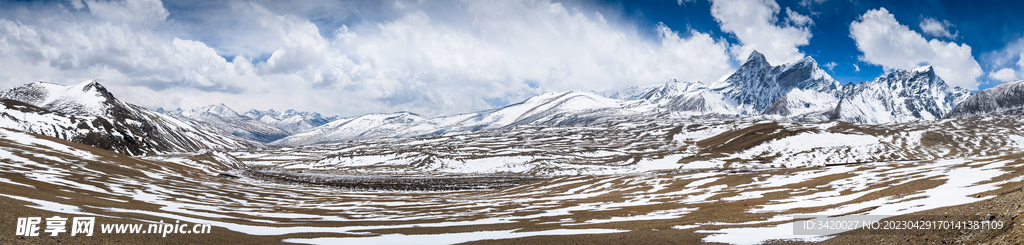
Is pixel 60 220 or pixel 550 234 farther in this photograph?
pixel 550 234

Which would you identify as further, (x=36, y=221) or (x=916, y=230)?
(x=36, y=221)

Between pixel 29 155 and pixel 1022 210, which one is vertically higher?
pixel 29 155

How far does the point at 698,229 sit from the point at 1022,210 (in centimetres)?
1577

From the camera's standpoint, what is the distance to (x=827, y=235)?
24.7m

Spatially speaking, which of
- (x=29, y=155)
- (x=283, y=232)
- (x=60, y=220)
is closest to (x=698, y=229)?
(x=283, y=232)

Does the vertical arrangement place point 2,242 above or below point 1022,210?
above

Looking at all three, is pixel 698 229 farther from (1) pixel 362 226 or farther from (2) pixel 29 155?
(2) pixel 29 155

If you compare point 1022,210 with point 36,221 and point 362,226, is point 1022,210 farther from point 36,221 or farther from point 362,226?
point 36,221

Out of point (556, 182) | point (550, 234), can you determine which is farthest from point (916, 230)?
point (556, 182)

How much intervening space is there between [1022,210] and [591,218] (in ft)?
96.8

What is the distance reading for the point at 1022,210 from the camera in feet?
61.2

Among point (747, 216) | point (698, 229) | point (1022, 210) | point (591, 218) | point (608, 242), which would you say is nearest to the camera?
point (1022, 210)

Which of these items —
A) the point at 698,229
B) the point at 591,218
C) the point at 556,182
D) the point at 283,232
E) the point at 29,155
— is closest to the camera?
the point at 698,229

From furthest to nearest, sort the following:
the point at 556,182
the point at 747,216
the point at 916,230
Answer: the point at 556,182, the point at 747,216, the point at 916,230
